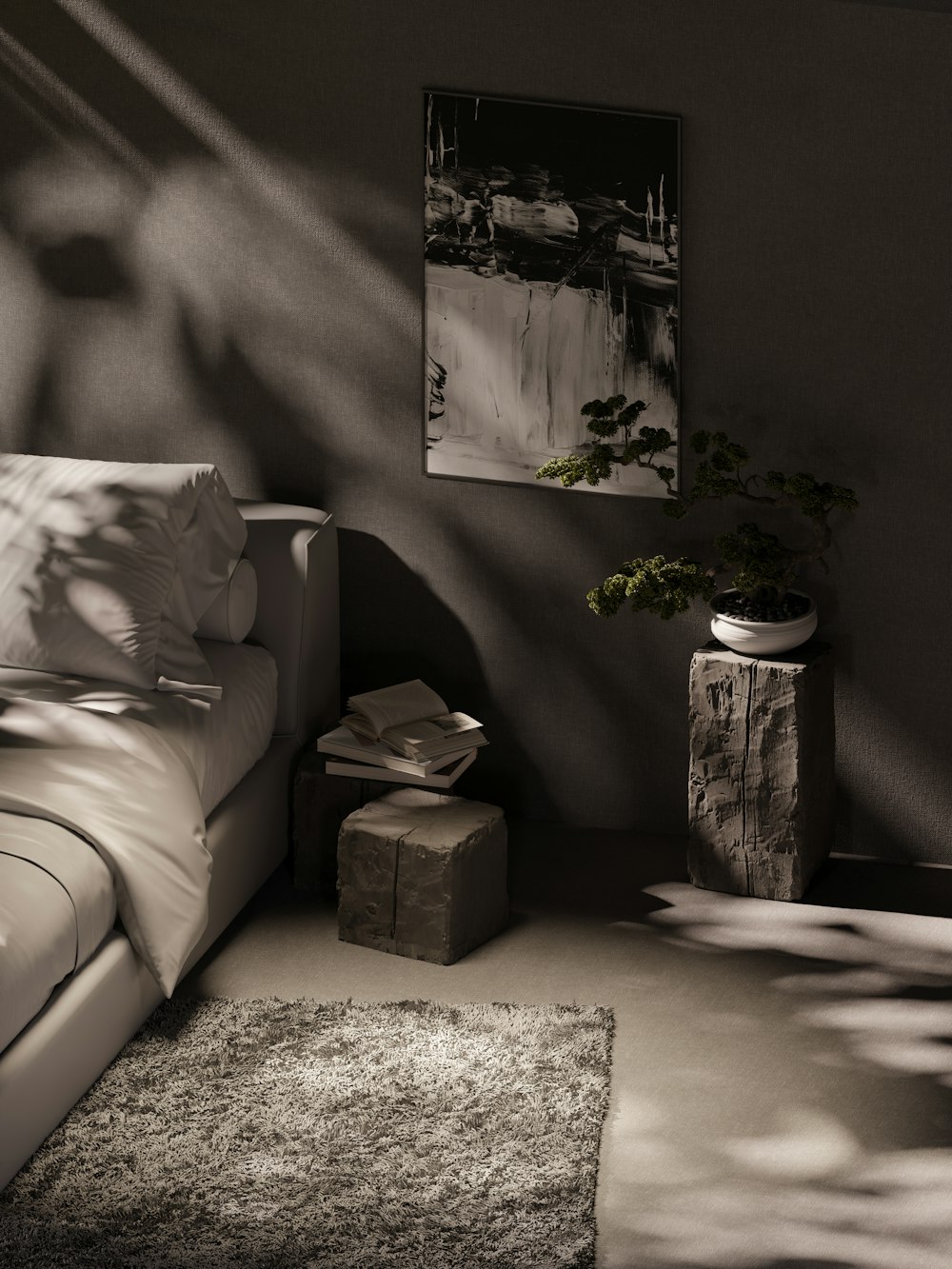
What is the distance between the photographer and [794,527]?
12.2 feet

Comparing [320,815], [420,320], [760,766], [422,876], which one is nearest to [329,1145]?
[422,876]

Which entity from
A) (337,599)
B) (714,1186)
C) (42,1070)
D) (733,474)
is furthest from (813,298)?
(42,1070)

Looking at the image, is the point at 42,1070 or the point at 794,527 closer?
the point at 42,1070

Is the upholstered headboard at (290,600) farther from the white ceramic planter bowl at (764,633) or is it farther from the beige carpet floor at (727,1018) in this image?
the white ceramic planter bowl at (764,633)

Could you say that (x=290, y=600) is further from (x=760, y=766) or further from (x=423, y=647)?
(x=760, y=766)

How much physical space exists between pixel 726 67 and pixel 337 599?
66.8 inches

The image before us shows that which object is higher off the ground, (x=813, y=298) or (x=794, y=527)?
(x=813, y=298)

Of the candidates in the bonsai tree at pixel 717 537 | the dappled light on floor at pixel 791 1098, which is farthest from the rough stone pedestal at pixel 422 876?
the bonsai tree at pixel 717 537

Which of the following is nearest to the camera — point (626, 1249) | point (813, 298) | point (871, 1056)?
point (626, 1249)

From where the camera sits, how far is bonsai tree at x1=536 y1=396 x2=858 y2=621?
3.46 m

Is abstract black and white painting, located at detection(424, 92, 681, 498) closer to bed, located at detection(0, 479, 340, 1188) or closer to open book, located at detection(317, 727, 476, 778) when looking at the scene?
bed, located at detection(0, 479, 340, 1188)

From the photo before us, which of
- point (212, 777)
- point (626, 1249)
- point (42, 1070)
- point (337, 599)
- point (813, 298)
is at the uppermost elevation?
point (813, 298)

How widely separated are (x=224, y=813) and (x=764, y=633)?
1343 millimetres

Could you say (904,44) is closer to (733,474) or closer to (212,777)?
(733,474)
